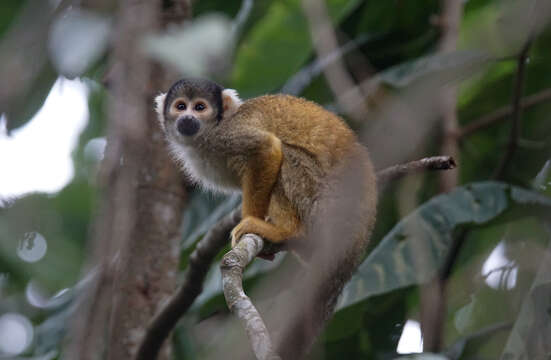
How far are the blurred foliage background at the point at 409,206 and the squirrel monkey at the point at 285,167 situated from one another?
285 mm

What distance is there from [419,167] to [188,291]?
1318mm

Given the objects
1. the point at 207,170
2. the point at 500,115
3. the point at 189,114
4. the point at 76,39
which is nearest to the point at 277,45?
the point at 189,114

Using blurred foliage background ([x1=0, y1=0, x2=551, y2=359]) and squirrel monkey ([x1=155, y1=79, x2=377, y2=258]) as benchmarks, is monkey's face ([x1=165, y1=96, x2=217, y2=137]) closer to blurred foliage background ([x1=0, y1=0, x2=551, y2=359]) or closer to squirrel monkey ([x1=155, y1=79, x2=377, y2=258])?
squirrel monkey ([x1=155, y1=79, x2=377, y2=258])

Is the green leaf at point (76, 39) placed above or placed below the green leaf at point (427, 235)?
above

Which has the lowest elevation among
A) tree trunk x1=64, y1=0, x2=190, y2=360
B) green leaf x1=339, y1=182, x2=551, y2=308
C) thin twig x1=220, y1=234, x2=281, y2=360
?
green leaf x1=339, y1=182, x2=551, y2=308

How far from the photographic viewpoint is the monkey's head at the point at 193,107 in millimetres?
4289

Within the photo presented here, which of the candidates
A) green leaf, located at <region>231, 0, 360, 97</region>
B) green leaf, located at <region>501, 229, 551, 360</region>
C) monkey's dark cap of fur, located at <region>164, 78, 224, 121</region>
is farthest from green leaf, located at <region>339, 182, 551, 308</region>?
green leaf, located at <region>231, 0, 360, 97</region>

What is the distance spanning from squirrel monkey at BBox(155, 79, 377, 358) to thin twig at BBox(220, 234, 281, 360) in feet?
1.97

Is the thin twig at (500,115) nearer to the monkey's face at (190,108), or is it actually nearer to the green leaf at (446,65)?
the green leaf at (446,65)

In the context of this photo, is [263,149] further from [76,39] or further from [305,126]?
[76,39]

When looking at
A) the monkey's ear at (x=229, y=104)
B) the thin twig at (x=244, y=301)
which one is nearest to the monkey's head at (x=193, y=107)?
the monkey's ear at (x=229, y=104)

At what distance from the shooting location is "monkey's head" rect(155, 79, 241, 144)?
4289 millimetres

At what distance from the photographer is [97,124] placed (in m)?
6.91

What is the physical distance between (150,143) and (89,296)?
359cm
